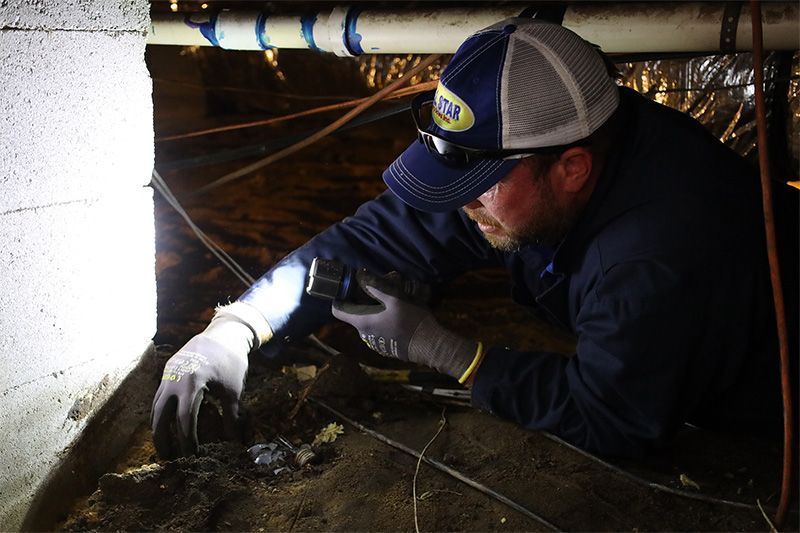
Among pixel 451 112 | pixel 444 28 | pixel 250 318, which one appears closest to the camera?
pixel 451 112

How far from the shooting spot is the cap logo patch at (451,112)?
1.89m

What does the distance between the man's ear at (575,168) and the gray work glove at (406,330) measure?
0.59 metres

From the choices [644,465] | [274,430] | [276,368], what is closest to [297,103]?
[276,368]

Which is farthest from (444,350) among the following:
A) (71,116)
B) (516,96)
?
(71,116)

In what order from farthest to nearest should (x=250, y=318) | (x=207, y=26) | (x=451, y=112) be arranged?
1. (x=207, y=26)
2. (x=250, y=318)
3. (x=451, y=112)

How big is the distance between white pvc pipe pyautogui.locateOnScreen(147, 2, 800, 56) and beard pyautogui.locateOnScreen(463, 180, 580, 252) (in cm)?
73

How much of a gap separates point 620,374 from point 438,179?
0.71 m

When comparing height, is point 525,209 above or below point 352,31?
below

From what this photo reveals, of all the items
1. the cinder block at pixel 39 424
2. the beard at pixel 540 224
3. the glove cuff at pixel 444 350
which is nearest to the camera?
the cinder block at pixel 39 424

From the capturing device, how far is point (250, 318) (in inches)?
94.4

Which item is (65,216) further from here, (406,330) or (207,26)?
(207,26)

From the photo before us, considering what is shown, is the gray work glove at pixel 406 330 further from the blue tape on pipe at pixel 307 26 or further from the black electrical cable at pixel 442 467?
the blue tape on pipe at pixel 307 26

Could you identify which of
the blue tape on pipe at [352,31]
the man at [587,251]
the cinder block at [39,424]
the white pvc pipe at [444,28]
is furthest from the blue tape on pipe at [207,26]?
the cinder block at [39,424]

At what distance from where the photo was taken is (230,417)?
221 cm
